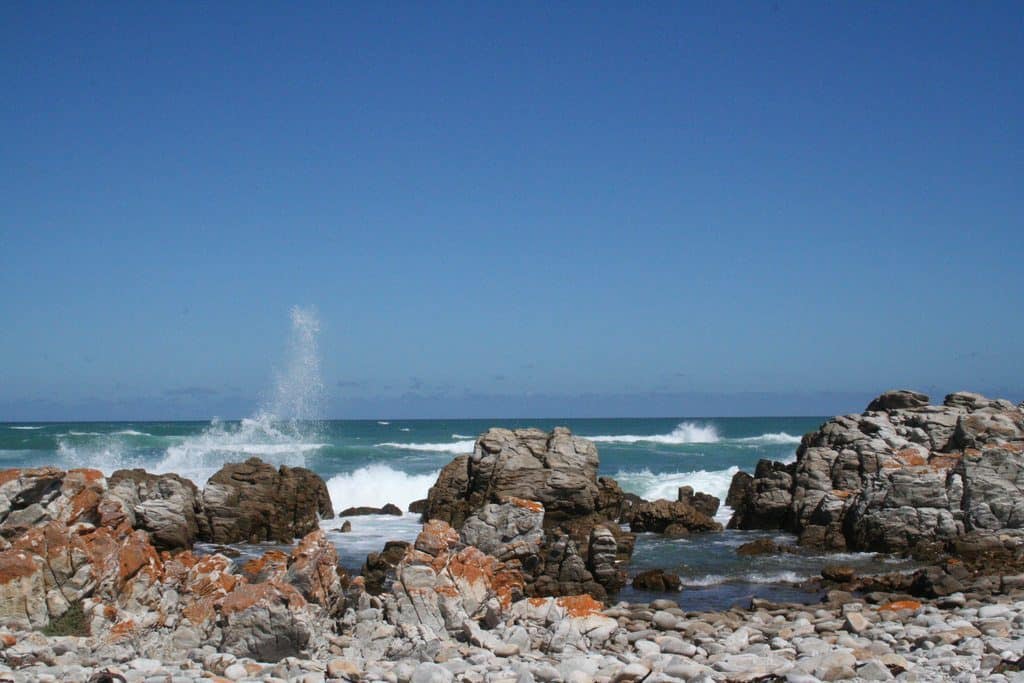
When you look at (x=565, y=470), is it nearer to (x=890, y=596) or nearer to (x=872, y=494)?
(x=872, y=494)

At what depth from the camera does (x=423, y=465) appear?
58.7m

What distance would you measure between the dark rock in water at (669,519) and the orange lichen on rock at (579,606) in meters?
16.1

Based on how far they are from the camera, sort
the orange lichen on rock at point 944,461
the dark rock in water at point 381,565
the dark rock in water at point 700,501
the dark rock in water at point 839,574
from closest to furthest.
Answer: the dark rock in water at point 381,565
the dark rock in water at point 839,574
the orange lichen on rock at point 944,461
the dark rock in water at point 700,501

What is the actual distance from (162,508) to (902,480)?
2156 centimetres

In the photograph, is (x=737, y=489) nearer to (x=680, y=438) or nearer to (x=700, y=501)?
(x=700, y=501)

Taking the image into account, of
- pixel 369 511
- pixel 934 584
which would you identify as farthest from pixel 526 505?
pixel 369 511

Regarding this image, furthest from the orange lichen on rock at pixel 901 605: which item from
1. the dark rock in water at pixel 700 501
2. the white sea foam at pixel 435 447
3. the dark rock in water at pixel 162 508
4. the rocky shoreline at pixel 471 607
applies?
the white sea foam at pixel 435 447

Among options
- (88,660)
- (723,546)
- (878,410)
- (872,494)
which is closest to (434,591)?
(88,660)

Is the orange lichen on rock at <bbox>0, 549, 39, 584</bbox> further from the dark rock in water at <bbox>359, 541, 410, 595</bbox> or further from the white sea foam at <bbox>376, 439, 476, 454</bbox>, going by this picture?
the white sea foam at <bbox>376, 439, 476, 454</bbox>

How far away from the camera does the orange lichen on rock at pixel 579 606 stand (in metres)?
15.1

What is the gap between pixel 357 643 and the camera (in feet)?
45.3

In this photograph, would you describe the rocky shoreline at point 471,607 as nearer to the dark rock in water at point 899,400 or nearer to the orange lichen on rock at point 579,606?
the orange lichen on rock at point 579,606

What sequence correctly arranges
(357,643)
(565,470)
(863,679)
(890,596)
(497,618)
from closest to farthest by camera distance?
(863,679), (357,643), (497,618), (890,596), (565,470)

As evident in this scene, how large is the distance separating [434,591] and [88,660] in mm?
5183
